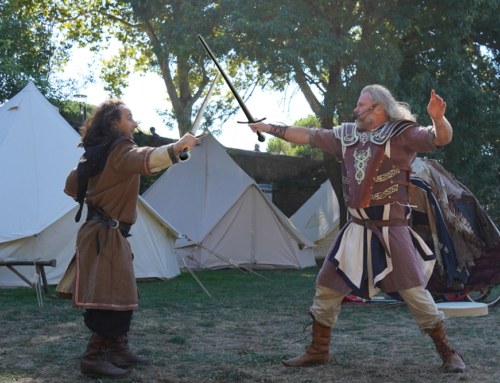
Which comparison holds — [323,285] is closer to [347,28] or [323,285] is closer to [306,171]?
[347,28]

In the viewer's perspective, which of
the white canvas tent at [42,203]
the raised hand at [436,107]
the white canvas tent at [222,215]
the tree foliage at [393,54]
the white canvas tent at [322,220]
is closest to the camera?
the raised hand at [436,107]

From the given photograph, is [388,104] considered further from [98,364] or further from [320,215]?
[320,215]

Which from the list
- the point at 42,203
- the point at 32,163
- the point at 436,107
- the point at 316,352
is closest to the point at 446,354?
the point at 316,352

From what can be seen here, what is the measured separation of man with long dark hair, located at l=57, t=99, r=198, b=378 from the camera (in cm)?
274

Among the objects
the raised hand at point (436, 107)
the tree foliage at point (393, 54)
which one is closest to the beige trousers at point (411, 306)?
the raised hand at point (436, 107)

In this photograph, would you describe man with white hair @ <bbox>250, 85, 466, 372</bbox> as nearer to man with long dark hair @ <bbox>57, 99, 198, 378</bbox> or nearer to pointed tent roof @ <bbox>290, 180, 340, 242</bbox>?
man with long dark hair @ <bbox>57, 99, 198, 378</bbox>

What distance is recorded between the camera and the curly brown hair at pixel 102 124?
9.55 ft

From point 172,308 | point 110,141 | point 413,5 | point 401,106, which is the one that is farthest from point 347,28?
point 110,141

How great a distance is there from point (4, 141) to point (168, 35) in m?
5.01

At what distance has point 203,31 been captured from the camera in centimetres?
1059

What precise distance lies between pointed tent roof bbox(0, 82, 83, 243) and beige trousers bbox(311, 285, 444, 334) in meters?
4.29

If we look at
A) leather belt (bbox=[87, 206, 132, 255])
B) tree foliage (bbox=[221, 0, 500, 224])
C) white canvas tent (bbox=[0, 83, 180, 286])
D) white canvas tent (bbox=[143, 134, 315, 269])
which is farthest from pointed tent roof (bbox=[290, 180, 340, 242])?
leather belt (bbox=[87, 206, 132, 255])

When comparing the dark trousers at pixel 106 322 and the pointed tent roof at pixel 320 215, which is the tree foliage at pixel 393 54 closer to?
the pointed tent roof at pixel 320 215

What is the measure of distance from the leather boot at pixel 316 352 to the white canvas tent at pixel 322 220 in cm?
856
